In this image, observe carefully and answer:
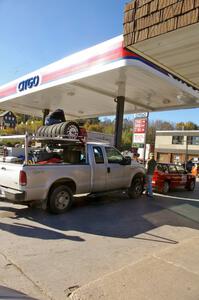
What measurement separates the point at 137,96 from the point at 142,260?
33.6ft

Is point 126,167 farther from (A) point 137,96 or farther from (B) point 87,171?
(A) point 137,96

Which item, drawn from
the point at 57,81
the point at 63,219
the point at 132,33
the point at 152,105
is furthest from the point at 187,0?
the point at 152,105

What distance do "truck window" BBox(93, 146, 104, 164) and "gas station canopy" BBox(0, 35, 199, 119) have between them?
274cm

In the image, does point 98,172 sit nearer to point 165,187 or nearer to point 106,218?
point 106,218

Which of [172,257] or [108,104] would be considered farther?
[108,104]

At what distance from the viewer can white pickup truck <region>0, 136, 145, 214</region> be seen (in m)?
7.38

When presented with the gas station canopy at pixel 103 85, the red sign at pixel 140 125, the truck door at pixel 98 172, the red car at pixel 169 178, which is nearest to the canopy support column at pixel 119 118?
the gas station canopy at pixel 103 85

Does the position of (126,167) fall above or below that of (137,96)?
below

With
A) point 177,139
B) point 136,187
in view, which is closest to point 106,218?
point 136,187

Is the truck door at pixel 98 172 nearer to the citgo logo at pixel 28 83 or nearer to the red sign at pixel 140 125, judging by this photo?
the citgo logo at pixel 28 83

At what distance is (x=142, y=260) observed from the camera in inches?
187

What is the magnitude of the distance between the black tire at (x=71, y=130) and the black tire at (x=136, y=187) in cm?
313

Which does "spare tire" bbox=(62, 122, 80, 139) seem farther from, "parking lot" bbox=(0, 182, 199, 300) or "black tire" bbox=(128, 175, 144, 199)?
"black tire" bbox=(128, 175, 144, 199)

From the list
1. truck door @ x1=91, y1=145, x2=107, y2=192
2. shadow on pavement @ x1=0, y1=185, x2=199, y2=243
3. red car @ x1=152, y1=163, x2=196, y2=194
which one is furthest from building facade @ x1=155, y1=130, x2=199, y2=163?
truck door @ x1=91, y1=145, x2=107, y2=192
